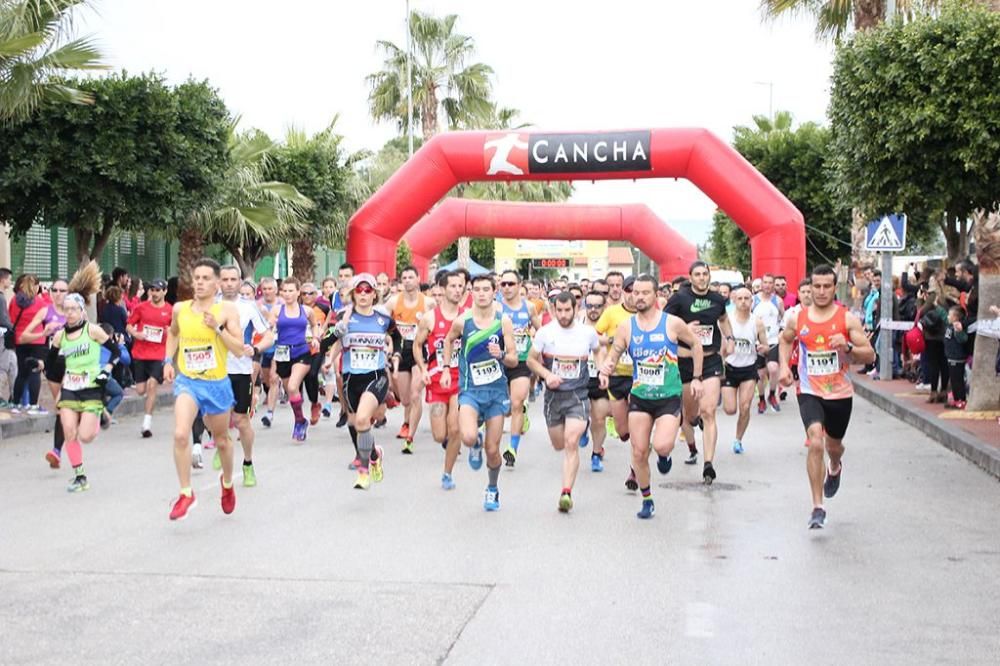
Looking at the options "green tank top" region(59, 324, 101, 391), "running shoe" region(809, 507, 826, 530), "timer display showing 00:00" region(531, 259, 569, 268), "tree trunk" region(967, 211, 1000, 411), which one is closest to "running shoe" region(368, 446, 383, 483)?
"green tank top" region(59, 324, 101, 391)

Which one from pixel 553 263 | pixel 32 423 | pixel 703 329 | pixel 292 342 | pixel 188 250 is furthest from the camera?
pixel 553 263

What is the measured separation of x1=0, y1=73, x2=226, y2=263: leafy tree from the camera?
1877cm

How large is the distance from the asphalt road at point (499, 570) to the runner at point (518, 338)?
665mm

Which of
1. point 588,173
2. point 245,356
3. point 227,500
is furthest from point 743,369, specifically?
point 588,173

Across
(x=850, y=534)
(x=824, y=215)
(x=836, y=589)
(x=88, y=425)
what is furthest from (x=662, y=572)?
Answer: (x=824, y=215)

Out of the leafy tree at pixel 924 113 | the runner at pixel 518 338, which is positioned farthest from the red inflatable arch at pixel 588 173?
the runner at pixel 518 338

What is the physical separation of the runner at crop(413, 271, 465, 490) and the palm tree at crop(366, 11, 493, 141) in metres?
31.4

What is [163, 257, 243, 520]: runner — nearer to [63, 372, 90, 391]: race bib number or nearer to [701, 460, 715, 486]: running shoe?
[63, 372, 90, 391]: race bib number

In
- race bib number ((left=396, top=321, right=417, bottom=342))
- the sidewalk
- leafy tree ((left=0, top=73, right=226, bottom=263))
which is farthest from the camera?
leafy tree ((left=0, top=73, right=226, bottom=263))

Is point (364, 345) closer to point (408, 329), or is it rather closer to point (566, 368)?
point (566, 368)

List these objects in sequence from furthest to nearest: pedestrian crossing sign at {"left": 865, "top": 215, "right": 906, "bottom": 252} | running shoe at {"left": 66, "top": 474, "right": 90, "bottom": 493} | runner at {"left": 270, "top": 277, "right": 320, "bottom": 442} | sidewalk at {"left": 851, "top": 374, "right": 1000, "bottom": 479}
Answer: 1. pedestrian crossing sign at {"left": 865, "top": 215, "right": 906, "bottom": 252}
2. runner at {"left": 270, "top": 277, "right": 320, "bottom": 442}
3. sidewalk at {"left": 851, "top": 374, "right": 1000, "bottom": 479}
4. running shoe at {"left": 66, "top": 474, "right": 90, "bottom": 493}

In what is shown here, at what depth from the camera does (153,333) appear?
15500mm

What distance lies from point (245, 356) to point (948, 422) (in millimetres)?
8618

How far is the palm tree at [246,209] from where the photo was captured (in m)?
25.0
